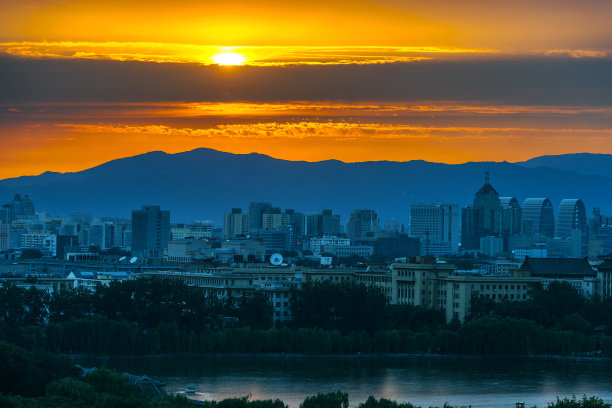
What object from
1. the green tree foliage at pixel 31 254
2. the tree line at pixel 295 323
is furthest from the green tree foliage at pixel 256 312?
the green tree foliage at pixel 31 254

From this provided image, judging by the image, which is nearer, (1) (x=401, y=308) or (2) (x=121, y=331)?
(2) (x=121, y=331)

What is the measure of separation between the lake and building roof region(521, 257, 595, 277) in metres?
16.9

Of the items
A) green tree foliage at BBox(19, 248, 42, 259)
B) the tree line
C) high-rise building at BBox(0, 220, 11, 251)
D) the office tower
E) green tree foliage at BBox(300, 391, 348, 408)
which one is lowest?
green tree foliage at BBox(300, 391, 348, 408)

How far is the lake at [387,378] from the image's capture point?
48500 mm

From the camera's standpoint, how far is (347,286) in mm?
66562

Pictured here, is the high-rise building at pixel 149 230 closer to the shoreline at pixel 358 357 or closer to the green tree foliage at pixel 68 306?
the green tree foliage at pixel 68 306

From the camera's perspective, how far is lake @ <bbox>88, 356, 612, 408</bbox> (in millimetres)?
48500

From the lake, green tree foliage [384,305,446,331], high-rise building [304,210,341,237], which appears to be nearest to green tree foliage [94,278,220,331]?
the lake

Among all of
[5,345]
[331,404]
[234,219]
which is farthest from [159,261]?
[234,219]

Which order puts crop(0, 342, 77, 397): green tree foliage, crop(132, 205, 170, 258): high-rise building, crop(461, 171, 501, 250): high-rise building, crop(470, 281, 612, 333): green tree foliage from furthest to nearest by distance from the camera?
1. crop(461, 171, 501, 250): high-rise building
2. crop(132, 205, 170, 258): high-rise building
3. crop(470, 281, 612, 333): green tree foliage
4. crop(0, 342, 77, 397): green tree foliage

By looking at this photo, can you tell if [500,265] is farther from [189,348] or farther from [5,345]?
[5,345]

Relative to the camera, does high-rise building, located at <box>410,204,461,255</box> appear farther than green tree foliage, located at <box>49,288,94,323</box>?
Yes

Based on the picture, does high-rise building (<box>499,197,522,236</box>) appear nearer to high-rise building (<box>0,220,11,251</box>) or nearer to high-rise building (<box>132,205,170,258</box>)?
high-rise building (<box>132,205,170,258</box>)

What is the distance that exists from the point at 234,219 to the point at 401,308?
4578 inches
